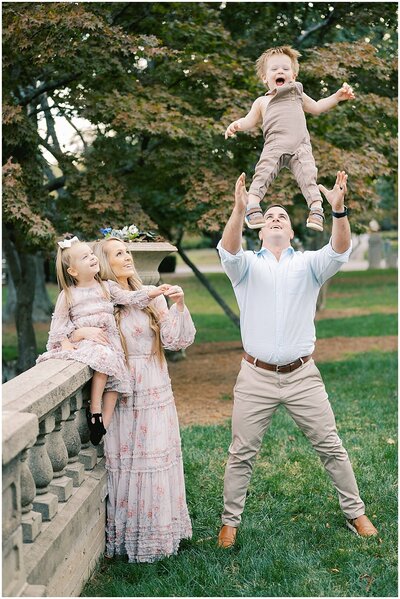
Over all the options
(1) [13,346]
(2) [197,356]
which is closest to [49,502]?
(2) [197,356]

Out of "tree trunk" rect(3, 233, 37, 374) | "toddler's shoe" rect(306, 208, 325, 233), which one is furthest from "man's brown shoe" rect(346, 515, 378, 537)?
"tree trunk" rect(3, 233, 37, 374)

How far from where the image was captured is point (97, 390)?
13.1ft

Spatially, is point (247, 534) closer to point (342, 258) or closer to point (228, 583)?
point (228, 583)

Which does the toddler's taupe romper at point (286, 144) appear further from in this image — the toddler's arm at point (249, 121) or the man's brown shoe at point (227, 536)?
the man's brown shoe at point (227, 536)

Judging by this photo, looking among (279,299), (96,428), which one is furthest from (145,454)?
(279,299)

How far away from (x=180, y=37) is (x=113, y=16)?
82 centimetres

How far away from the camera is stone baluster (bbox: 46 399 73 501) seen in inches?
137

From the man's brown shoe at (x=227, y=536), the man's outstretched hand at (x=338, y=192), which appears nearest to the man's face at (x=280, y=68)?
the man's outstretched hand at (x=338, y=192)

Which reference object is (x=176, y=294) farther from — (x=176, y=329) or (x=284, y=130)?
(x=284, y=130)

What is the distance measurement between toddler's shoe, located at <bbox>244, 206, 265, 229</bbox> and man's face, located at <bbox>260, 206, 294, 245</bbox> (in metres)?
0.36

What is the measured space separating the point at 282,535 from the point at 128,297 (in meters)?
1.65

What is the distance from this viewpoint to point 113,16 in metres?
8.79

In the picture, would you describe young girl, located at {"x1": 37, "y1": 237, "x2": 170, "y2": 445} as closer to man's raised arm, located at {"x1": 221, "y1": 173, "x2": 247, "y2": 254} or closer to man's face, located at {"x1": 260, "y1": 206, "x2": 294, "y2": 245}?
man's raised arm, located at {"x1": 221, "y1": 173, "x2": 247, "y2": 254}

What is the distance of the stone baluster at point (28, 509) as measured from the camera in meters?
2.89
